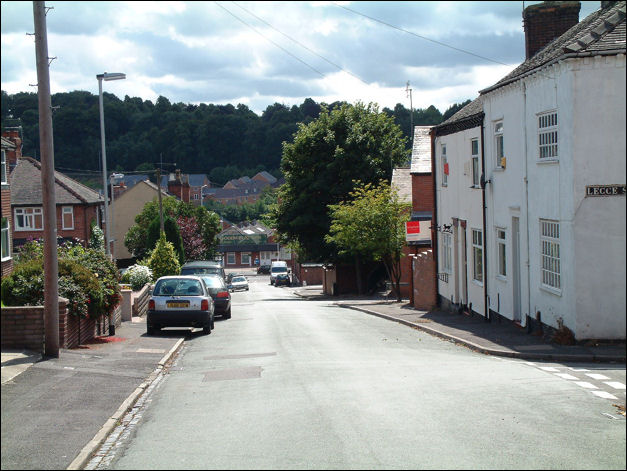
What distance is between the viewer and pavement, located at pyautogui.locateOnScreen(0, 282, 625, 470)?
7.42 metres

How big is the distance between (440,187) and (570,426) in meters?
19.4

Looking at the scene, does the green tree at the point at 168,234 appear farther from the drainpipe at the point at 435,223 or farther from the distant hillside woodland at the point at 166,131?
the drainpipe at the point at 435,223

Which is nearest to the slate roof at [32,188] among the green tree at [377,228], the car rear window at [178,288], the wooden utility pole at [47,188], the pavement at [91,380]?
→ the green tree at [377,228]

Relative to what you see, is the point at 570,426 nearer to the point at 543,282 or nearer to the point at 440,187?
the point at 543,282

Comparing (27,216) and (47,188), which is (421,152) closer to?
(47,188)

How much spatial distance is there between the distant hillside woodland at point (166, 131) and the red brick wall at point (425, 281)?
13.9m

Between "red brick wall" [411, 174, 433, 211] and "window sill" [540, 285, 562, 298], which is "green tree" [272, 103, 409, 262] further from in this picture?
"window sill" [540, 285, 562, 298]

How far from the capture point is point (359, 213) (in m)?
34.7

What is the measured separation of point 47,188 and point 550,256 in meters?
10.2

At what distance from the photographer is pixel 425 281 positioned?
27734 millimetres

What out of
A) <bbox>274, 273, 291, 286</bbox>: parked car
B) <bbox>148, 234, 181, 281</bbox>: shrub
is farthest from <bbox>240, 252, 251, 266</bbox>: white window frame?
<bbox>148, 234, 181, 281</bbox>: shrub

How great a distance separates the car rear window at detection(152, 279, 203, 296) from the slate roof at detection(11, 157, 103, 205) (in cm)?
2867

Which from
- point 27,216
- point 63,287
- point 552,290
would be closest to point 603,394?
point 552,290

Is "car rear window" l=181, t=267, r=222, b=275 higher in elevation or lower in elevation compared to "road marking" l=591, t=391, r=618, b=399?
higher
